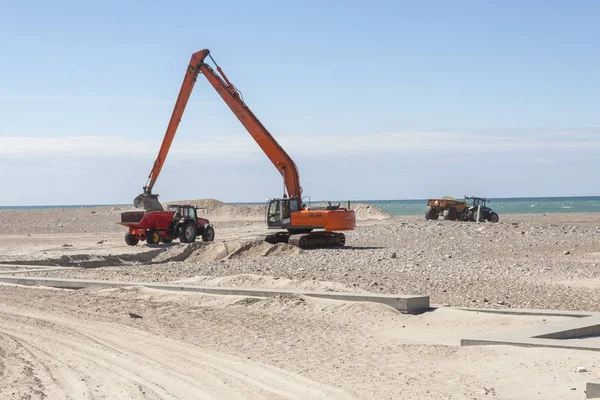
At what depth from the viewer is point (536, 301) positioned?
17.0 metres

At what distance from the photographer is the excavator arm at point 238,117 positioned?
33000 mm

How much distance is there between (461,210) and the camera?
5244 centimetres

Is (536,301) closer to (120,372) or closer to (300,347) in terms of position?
(300,347)

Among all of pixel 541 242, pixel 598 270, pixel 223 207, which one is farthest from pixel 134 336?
pixel 223 207

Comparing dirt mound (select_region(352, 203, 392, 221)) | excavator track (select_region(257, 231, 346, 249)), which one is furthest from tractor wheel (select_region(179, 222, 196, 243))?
dirt mound (select_region(352, 203, 392, 221))

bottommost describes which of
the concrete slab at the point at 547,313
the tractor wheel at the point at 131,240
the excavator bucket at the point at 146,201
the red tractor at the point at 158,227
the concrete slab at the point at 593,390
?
the concrete slab at the point at 593,390

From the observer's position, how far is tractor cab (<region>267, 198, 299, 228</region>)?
31.7 meters

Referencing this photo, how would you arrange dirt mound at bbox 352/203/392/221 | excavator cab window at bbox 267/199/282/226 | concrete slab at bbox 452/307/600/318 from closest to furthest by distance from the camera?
concrete slab at bbox 452/307/600/318 → excavator cab window at bbox 267/199/282/226 → dirt mound at bbox 352/203/392/221

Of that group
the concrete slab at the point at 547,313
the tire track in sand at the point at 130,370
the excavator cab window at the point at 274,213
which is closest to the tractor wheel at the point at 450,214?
the excavator cab window at the point at 274,213

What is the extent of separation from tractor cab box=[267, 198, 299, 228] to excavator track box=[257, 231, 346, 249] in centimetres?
46

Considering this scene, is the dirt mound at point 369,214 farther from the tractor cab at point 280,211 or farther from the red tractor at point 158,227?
the tractor cab at point 280,211

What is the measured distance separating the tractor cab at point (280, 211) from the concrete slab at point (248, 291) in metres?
12.2

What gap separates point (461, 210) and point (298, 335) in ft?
132

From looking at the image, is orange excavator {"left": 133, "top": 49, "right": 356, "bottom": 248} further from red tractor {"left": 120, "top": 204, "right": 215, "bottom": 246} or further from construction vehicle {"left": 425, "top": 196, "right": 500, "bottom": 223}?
construction vehicle {"left": 425, "top": 196, "right": 500, "bottom": 223}
